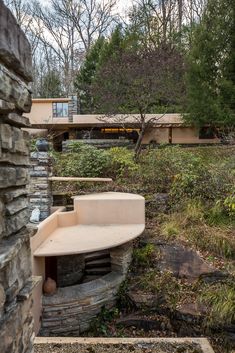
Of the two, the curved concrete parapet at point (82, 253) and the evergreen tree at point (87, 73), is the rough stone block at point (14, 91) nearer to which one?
the curved concrete parapet at point (82, 253)

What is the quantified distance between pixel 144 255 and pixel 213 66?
9.72 metres

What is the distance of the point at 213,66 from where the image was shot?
13.0 metres

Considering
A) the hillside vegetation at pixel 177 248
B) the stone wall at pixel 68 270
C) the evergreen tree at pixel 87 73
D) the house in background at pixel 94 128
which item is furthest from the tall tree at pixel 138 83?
the stone wall at pixel 68 270

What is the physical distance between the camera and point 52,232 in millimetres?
5844

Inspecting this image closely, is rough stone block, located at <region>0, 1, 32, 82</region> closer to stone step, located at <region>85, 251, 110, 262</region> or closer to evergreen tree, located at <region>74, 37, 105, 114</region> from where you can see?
stone step, located at <region>85, 251, 110, 262</region>

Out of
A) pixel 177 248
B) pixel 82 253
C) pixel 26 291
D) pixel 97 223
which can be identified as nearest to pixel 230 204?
pixel 177 248

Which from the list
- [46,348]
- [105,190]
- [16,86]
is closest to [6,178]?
[16,86]

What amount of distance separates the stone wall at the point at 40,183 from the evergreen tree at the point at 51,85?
15.6m

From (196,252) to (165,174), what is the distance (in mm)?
3108

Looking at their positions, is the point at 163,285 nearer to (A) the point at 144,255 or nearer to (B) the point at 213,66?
(A) the point at 144,255

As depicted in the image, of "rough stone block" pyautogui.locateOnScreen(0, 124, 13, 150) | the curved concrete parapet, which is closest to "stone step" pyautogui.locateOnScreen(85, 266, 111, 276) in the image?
the curved concrete parapet

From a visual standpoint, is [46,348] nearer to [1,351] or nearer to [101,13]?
[1,351]

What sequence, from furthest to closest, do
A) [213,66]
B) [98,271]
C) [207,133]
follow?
[207,133] < [213,66] < [98,271]

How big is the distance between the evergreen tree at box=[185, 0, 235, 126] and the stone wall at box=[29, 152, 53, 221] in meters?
8.06
